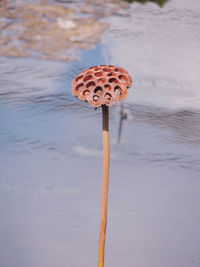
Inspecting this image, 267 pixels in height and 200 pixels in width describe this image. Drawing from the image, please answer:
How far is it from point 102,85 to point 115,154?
48cm

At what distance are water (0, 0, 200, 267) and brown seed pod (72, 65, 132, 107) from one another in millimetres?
355

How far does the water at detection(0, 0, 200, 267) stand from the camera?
1.98 ft

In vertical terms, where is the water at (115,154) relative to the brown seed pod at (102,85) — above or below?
below

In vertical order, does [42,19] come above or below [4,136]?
above

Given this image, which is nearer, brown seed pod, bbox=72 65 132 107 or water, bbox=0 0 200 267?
brown seed pod, bbox=72 65 132 107

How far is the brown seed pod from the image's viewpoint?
30 centimetres

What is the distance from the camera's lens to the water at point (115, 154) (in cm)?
60

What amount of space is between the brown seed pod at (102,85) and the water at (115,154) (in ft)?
1.17

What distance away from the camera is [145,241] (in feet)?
1.98

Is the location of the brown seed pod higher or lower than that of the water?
higher

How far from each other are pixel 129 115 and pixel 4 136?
28cm

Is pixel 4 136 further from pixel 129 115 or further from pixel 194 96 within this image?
pixel 194 96

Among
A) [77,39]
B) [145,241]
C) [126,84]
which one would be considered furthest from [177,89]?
[126,84]

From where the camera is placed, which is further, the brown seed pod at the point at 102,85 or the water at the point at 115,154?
the water at the point at 115,154
